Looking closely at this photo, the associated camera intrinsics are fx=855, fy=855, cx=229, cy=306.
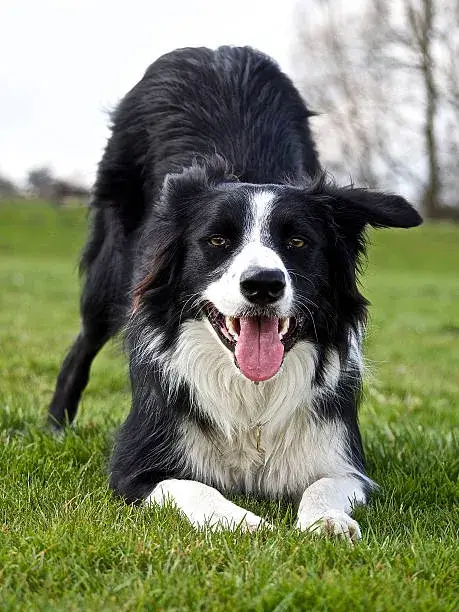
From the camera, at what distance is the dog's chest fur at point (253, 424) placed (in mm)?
3854

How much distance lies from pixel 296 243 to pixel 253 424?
85 centimetres

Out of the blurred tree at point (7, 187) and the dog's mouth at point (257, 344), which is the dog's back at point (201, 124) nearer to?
the dog's mouth at point (257, 344)

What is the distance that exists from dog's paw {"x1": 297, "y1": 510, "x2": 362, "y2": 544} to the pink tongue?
0.64m

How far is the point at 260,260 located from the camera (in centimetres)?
334

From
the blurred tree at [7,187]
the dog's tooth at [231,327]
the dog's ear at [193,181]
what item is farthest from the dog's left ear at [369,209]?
the blurred tree at [7,187]

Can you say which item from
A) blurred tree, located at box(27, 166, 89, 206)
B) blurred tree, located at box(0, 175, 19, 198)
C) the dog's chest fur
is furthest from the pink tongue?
blurred tree, located at box(0, 175, 19, 198)

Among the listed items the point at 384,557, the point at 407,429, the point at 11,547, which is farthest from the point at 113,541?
the point at 407,429

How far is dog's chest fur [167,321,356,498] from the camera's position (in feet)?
12.6

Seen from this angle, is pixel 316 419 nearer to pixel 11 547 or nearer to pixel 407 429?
pixel 407 429

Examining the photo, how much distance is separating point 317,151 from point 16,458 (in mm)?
2866

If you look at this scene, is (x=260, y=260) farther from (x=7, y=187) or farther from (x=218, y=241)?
(x=7, y=187)

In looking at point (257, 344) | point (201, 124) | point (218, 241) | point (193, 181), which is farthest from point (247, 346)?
point (201, 124)

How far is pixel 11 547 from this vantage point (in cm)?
282

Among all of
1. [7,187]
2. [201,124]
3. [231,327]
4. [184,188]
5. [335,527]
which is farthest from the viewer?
[7,187]
